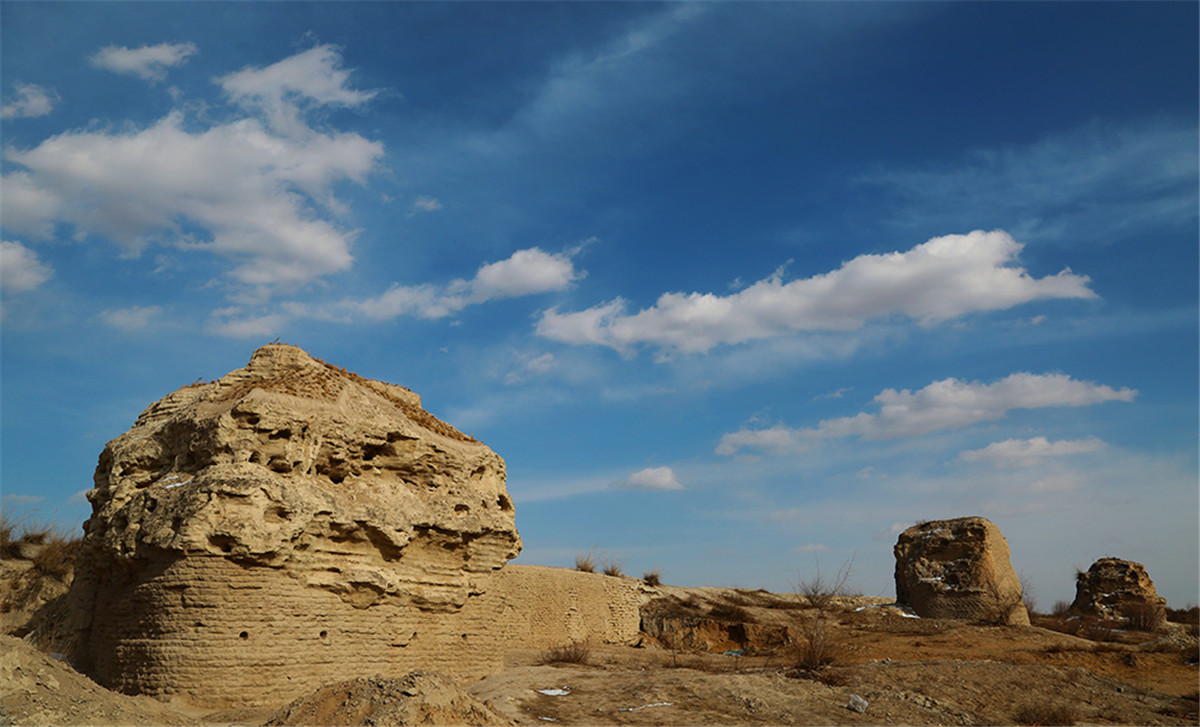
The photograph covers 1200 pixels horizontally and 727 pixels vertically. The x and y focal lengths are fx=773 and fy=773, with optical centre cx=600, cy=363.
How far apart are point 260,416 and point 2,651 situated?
340cm

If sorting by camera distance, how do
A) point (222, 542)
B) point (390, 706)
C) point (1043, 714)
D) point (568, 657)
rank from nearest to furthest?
point (390, 706) → point (222, 542) → point (1043, 714) → point (568, 657)

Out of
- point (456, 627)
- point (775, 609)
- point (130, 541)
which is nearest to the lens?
point (130, 541)

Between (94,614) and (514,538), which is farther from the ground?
(514,538)

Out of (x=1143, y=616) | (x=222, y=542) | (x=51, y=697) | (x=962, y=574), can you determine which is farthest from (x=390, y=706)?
(x=1143, y=616)

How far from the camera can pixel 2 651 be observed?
6.09m

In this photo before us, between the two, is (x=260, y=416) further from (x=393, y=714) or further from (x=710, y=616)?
(x=710, y=616)

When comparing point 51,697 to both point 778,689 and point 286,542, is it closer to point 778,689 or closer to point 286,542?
point 286,542

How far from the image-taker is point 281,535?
27.3 feet

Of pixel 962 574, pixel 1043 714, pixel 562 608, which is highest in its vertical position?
pixel 962 574

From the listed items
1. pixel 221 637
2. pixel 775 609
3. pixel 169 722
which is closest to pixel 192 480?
pixel 221 637

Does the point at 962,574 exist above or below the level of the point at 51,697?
above

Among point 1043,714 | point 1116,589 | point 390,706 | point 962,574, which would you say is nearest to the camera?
point 390,706

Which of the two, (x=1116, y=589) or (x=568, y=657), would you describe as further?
(x=1116, y=589)

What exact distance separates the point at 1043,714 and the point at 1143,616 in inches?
676
